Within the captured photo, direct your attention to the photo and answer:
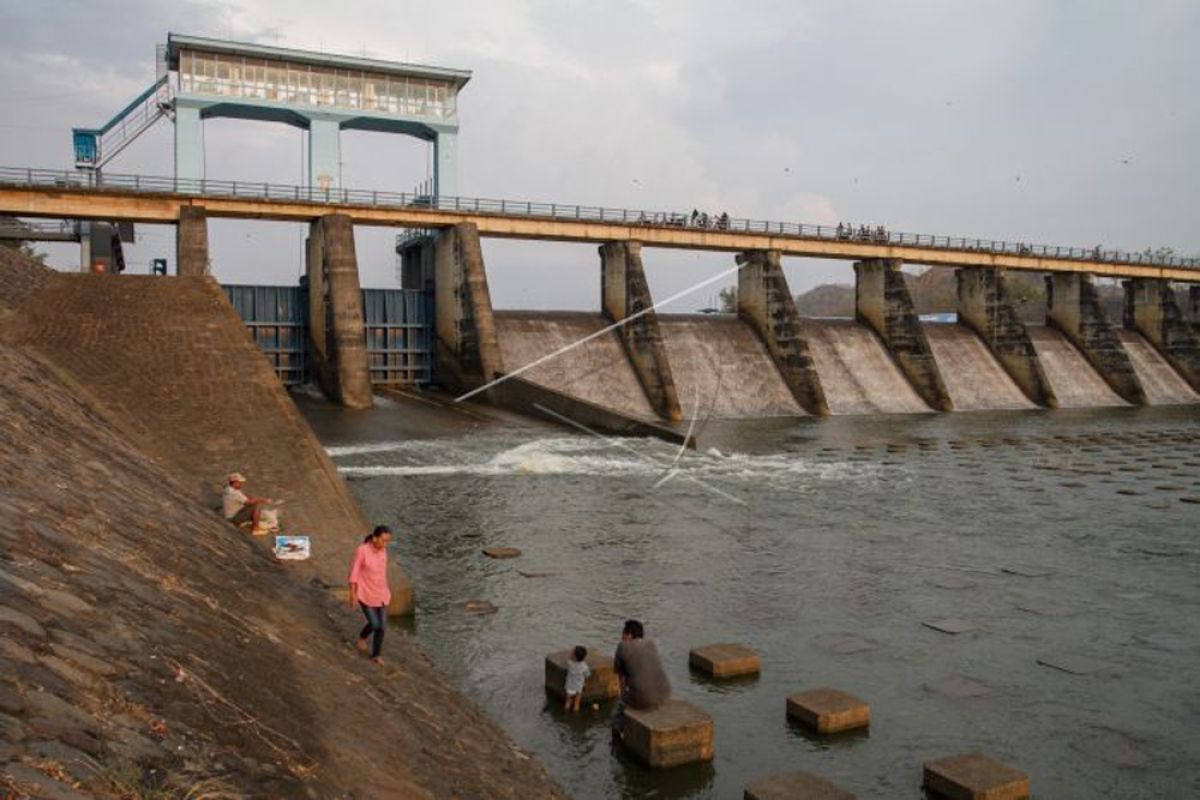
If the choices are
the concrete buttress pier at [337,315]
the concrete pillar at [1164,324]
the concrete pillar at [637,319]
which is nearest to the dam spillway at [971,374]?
the concrete pillar at [1164,324]

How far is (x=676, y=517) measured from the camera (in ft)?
70.7

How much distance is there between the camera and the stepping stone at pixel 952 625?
13.9 meters

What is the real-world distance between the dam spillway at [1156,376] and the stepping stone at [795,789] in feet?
200

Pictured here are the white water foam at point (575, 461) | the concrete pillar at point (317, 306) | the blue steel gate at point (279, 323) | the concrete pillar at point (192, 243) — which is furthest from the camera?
the blue steel gate at point (279, 323)

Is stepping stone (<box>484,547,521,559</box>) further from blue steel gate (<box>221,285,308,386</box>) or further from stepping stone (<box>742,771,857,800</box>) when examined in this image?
blue steel gate (<box>221,285,308,386</box>)

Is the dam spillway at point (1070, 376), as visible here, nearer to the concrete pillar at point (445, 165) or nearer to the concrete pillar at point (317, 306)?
the concrete pillar at point (445, 165)

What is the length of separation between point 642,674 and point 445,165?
142ft

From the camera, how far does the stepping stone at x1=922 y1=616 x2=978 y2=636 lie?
A: 45.5 feet

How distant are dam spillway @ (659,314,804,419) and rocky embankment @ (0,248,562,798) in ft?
115

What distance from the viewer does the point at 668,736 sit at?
9.39 m

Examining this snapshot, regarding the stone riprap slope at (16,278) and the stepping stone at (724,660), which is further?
the stone riprap slope at (16,278)

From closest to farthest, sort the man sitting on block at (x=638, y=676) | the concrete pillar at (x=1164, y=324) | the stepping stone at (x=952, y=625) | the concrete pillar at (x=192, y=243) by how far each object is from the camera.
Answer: the man sitting on block at (x=638, y=676), the stepping stone at (x=952, y=625), the concrete pillar at (x=192, y=243), the concrete pillar at (x=1164, y=324)

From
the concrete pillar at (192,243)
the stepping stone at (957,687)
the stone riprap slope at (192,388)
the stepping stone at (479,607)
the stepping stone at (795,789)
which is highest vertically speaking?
the concrete pillar at (192,243)

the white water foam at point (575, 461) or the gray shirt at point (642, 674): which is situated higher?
the white water foam at point (575, 461)
